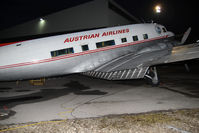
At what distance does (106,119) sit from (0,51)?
8.29 meters

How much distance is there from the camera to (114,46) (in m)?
12.6

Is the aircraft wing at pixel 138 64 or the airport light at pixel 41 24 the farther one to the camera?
the airport light at pixel 41 24

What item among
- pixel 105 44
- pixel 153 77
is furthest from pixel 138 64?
pixel 105 44

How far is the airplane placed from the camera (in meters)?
10.2

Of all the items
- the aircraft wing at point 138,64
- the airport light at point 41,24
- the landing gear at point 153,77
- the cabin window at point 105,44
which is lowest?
the landing gear at point 153,77

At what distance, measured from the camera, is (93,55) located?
12.1 m

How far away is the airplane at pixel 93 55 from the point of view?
10.2 metres

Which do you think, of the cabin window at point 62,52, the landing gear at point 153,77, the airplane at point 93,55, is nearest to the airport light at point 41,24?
the airplane at point 93,55

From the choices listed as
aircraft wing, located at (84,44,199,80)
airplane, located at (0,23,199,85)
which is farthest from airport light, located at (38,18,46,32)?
aircraft wing, located at (84,44,199,80)

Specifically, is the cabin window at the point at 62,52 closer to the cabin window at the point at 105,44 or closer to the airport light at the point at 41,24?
the cabin window at the point at 105,44

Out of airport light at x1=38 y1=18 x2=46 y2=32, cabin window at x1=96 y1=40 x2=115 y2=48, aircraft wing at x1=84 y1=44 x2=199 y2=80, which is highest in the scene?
airport light at x1=38 y1=18 x2=46 y2=32

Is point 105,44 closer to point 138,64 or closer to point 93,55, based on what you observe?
point 93,55

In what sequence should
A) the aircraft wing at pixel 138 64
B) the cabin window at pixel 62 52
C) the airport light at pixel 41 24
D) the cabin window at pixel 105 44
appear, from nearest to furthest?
the aircraft wing at pixel 138 64 < the cabin window at pixel 62 52 < the cabin window at pixel 105 44 < the airport light at pixel 41 24

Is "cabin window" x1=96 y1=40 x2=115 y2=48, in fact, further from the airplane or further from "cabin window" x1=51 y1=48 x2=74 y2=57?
"cabin window" x1=51 y1=48 x2=74 y2=57
